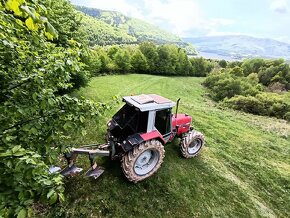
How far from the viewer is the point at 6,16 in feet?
7.80

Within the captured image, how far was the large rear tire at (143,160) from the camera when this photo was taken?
589 centimetres

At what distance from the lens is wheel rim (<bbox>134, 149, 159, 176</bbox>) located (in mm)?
6502

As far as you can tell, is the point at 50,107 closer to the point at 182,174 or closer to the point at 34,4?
the point at 34,4

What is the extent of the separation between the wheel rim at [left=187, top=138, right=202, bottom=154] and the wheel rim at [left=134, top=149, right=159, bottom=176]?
194 cm

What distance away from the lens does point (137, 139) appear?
235 inches

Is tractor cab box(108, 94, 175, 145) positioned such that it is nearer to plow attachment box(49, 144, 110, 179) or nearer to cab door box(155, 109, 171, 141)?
cab door box(155, 109, 171, 141)

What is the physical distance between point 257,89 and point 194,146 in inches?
1403

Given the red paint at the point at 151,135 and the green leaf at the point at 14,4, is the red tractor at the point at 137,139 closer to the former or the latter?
the red paint at the point at 151,135

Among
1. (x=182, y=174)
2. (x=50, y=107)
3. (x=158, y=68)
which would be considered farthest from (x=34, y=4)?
(x=158, y=68)

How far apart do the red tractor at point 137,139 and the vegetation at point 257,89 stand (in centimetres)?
2230

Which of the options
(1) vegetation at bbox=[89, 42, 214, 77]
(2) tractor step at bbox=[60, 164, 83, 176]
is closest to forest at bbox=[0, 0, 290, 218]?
(2) tractor step at bbox=[60, 164, 83, 176]

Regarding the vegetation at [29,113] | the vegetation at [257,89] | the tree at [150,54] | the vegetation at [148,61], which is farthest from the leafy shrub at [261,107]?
the vegetation at [29,113]

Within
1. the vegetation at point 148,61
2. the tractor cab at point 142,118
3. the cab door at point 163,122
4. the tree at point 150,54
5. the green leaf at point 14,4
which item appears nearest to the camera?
the green leaf at point 14,4

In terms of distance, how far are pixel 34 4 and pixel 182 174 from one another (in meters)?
6.77
